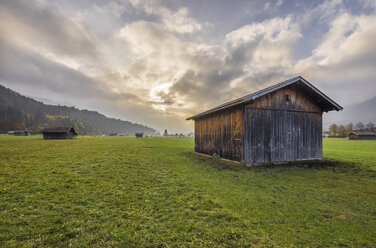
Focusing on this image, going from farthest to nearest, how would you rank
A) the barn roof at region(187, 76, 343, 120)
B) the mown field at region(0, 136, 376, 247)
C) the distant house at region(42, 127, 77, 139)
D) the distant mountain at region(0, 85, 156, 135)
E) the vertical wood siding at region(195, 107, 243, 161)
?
the distant mountain at region(0, 85, 156, 135)
the distant house at region(42, 127, 77, 139)
the vertical wood siding at region(195, 107, 243, 161)
the barn roof at region(187, 76, 343, 120)
the mown field at region(0, 136, 376, 247)

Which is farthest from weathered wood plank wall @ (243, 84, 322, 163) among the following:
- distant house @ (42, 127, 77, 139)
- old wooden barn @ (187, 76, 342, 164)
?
distant house @ (42, 127, 77, 139)

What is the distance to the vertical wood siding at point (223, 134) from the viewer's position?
1334cm

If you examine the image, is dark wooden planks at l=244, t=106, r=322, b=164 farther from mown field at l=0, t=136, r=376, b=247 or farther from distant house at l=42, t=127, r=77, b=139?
distant house at l=42, t=127, r=77, b=139

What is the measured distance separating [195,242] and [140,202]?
281 centimetres

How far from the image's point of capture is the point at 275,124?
13.7 m

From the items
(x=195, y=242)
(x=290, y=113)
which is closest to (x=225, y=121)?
(x=290, y=113)

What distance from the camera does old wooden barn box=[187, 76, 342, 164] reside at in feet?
42.2

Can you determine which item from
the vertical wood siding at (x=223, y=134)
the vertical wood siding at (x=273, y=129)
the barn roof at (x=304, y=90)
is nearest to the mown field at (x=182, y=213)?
the vertical wood siding at (x=273, y=129)

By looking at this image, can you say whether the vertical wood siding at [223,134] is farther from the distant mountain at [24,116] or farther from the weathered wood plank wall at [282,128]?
the distant mountain at [24,116]

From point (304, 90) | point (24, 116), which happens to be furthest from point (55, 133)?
point (24, 116)

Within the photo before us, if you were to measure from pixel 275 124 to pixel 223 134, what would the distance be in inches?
184

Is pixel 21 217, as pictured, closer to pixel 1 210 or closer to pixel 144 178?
pixel 1 210

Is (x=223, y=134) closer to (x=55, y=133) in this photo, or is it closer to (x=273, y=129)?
(x=273, y=129)

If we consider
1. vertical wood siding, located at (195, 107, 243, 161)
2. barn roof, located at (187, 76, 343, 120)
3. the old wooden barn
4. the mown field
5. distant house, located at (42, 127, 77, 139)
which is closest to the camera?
the mown field
